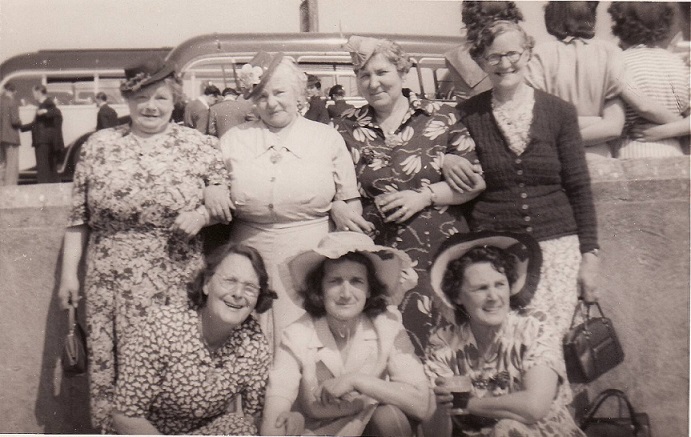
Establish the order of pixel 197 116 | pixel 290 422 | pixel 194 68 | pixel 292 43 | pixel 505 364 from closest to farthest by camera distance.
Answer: pixel 290 422 → pixel 505 364 → pixel 197 116 → pixel 292 43 → pixel 194 68

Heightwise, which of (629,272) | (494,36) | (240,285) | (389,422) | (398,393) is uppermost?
(494,36)

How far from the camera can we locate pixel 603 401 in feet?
9.74

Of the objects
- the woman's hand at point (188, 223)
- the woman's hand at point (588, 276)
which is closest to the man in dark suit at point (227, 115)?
the woman's hand at point (188, 223)

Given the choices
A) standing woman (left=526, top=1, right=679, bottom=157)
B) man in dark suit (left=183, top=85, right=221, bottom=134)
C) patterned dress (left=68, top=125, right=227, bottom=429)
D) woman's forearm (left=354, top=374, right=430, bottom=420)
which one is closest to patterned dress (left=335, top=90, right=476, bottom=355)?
woman's forearm (left=354, top=374, right=430, bottom=420)

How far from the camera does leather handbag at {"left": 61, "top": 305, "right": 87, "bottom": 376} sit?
8.93ft

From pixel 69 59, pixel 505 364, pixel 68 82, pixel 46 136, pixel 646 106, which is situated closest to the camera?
pixel 505 364

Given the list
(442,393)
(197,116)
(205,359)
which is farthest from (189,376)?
(197,116)

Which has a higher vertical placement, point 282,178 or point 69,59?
point 69,59

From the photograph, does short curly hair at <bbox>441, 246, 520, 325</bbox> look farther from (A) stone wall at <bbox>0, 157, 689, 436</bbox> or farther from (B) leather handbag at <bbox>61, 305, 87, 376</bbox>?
(B) leather handbag at <bbox>61, 305, 87, 376</bbox>

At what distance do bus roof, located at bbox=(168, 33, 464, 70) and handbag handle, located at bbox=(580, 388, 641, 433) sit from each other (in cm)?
171

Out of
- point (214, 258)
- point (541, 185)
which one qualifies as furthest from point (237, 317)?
point (541, 185)

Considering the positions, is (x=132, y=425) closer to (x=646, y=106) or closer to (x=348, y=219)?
(x=348, y=219)

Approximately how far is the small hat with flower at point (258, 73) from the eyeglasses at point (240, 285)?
0.74 m

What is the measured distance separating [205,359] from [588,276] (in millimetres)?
1533
